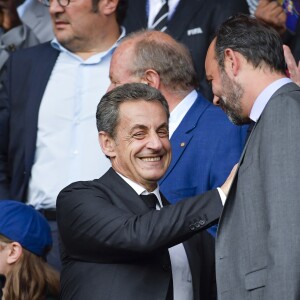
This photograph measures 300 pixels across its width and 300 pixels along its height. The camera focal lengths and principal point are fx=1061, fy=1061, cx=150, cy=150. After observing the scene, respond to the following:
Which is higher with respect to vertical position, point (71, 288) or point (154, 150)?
point (154, 150)

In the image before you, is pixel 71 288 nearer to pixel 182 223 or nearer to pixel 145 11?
pixel 182 223

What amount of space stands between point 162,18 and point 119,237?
3.07 meters

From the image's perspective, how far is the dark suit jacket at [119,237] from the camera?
429 cm

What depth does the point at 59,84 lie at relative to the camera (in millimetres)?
6660

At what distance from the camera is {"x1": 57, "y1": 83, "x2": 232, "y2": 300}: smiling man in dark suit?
4309mm

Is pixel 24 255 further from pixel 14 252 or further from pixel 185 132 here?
pixel 185 132

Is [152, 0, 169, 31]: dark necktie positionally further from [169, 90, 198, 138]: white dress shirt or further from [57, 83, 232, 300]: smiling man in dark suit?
[57, 83, 232, 300]: smiling man in dark suit

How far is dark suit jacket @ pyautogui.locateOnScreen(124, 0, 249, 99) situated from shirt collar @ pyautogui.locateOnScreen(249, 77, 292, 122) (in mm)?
2307

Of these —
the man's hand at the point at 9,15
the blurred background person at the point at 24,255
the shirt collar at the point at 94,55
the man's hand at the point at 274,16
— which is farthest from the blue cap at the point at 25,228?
the man's hand at the point at 9,15

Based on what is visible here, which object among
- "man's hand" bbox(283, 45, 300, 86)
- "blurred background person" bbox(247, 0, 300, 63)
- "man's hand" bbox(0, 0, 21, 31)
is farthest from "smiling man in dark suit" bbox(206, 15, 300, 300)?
"man's hand" bbox(0, 0, 21, 31)

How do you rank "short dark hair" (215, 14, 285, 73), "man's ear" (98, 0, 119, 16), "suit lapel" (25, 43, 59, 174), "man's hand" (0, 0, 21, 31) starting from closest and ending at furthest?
"short dark hair" (215, 14, 285, 73) < "suit lapel" (25, 43, 59, 174) < "man's ear" (98, 0, 119, 16) < "man's hand" (0, 0, 21, 31)

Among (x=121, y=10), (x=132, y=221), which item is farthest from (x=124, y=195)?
(x=121, y=10)

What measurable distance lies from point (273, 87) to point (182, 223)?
70cm

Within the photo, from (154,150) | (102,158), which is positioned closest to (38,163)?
(102,158)
